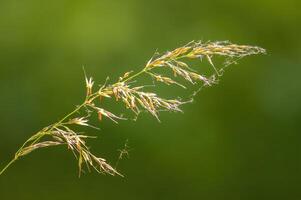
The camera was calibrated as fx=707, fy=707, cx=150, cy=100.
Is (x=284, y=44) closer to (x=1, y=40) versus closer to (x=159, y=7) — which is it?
(x=159, y=7)

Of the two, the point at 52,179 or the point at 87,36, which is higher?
the point at 87,36

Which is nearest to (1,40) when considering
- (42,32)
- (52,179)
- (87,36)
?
(42,32)

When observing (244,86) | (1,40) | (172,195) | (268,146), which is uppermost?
(1,40)

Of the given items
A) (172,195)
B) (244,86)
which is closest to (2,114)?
(172,195)

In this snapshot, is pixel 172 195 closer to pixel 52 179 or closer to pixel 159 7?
pixel 52 179

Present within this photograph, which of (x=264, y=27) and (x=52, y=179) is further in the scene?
(x=264, y=27)

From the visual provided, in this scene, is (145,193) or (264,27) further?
(264,27)
